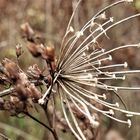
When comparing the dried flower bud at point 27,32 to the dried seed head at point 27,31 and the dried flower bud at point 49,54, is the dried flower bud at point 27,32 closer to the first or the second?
the dried seed head at point 27,31

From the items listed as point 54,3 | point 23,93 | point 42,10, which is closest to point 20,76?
point 23,93

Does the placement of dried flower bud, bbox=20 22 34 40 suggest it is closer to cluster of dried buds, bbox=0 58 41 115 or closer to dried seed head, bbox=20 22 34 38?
dried seed head, bbox=20 22 34 38

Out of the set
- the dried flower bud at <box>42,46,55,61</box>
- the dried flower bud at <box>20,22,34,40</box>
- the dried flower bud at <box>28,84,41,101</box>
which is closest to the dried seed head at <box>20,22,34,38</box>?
the dried flower bud at <box>20,22,34,40</box>

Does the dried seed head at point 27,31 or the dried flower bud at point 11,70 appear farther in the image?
the dried seed head at point 27,31

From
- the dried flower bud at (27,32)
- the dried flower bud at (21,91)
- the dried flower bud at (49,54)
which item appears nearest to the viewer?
the dried flower bud at (21,91)

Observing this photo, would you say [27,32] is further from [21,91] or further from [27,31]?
[21,91]

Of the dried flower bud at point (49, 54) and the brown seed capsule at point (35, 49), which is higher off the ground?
the brown seed capsule at point (35, 49)

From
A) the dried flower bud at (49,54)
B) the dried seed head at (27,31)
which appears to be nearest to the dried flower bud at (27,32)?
the dried seed head at (27,31)

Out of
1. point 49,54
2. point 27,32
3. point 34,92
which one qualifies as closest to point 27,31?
point 27,32

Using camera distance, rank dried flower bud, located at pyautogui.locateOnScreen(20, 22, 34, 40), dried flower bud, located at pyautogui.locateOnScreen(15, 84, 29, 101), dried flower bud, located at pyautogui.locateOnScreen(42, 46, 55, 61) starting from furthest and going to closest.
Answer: dried flower bud, located at pyautogui.locateOnScreen(20, 22, 34, 40), dried flower bud, located at pyautogui.locateOnScreen(42, 46, 55, 61), dried flower bud, located at pyautogui.locateOnScreen(15, 84, 29, 101)

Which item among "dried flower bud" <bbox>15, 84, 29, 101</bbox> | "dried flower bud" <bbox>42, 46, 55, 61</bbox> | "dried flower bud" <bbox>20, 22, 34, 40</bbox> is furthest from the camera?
"dried flower bud" <bbox>20, 22, 34, 40</bbox>

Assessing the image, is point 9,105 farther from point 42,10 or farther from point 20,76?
point 42,10
